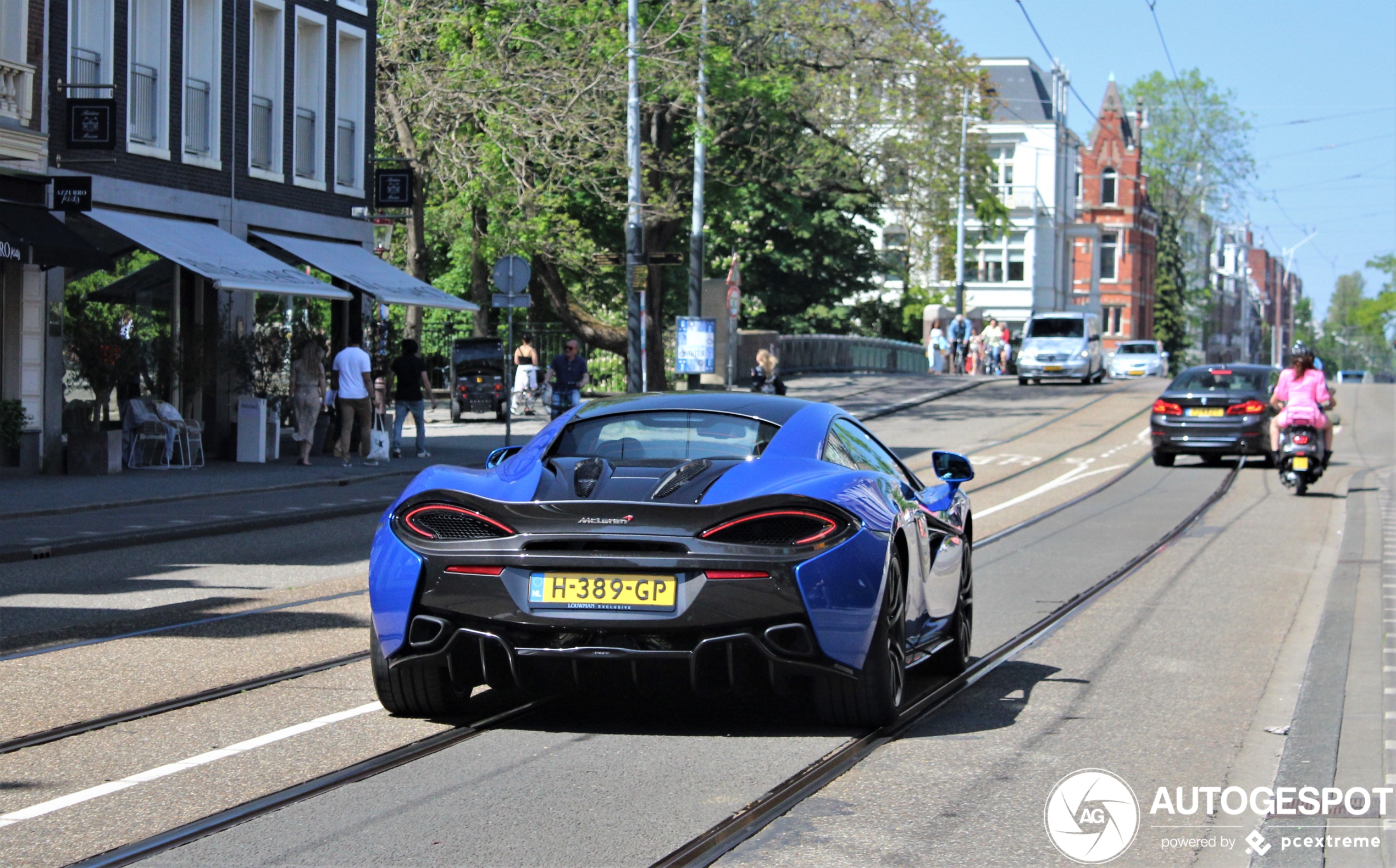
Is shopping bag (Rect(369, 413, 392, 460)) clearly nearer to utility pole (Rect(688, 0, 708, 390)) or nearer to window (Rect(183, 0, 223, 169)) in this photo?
window (Rect(183, 0, 223, 169))

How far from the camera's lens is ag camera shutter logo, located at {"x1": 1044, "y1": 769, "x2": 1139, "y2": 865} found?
5.04 meters

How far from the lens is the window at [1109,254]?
4313 inches

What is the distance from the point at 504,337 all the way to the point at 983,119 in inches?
477

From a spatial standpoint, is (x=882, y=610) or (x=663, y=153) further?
(x=663, y=153)

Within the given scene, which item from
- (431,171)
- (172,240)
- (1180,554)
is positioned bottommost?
(1180,554)

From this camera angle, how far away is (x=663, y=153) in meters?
37.5

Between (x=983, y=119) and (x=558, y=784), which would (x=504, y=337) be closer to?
(x=983, y=119)

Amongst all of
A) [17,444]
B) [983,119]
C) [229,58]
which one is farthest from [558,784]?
[983,119]

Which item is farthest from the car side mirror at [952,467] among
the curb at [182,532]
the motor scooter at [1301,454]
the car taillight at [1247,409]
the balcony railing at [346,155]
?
the balcony railing at [346,155]

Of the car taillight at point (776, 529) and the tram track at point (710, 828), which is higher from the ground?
the car taillight at point (776, 529)

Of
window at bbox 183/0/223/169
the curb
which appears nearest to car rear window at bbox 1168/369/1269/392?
the curb

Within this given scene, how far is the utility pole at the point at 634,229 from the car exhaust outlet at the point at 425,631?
24.5 m

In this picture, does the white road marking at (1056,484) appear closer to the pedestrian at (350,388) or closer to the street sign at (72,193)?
the pedestrian at (350,388)

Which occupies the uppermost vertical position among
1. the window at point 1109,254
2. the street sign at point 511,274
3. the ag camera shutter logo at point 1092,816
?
the window at point 1109,254
